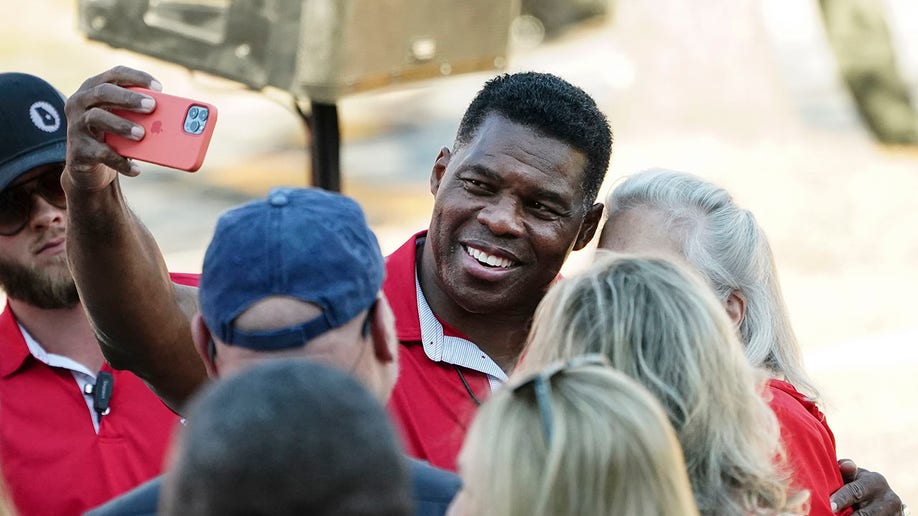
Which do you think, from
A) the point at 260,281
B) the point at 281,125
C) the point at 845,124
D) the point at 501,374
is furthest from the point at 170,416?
the point at 845,124

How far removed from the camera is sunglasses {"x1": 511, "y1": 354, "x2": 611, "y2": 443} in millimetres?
1511

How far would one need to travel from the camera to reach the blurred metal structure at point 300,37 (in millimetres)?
3867

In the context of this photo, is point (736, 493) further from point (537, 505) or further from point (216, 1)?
point (216, 1)

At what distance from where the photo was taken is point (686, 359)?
1.81 meters

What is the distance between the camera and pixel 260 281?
1.71 m

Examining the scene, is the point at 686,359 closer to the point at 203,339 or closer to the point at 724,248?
the point at 203,339

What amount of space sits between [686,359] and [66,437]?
4.74ft

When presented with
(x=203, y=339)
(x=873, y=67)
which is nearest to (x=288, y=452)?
(x=203, y=339)

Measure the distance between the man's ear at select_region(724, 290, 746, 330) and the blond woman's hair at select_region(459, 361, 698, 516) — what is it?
1.19 m

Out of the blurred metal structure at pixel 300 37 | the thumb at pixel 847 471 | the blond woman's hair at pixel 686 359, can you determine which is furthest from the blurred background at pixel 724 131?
the blond woman's hair at pixel 686 359

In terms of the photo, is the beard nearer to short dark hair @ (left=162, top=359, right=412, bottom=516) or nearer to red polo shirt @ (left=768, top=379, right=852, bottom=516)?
red polo shirt @ (left=768, top=379, right=852, bottom=516)

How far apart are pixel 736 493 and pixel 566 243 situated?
1.01m

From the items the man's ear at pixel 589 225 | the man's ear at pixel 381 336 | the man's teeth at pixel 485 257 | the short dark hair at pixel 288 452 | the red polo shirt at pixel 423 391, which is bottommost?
the red polo shirt at pixel 423 391

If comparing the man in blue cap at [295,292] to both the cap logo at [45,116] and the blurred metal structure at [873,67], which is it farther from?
the blurred metal structure at [873,67]
